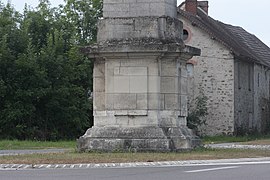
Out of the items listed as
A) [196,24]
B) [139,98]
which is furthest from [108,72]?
[196,24]

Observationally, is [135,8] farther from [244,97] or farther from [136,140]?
[244,97]

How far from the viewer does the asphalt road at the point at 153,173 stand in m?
14.9

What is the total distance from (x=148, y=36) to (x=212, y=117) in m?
31.9

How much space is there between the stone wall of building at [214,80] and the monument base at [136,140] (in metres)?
31.2

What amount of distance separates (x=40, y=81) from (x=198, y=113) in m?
13.4

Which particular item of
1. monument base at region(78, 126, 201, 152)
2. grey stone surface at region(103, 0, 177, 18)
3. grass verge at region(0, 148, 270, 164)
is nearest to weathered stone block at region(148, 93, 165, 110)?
monument base at region(78, 126, 201, 152)

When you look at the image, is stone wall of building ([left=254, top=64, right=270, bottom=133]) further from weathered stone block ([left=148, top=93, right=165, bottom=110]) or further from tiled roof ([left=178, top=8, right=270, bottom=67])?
weathered stone block ([left=148, top=93, right=165, bottom=110])

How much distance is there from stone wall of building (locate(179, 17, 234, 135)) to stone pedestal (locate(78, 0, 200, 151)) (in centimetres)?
3084

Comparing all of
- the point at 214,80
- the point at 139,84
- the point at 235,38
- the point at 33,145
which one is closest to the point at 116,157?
the point at 139,84

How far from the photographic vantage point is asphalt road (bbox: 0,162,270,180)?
14922mm

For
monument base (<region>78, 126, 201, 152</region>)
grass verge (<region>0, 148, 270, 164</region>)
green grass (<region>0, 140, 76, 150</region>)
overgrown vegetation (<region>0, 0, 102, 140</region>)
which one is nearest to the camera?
grass verge (<region>0, 148, 270, 164</region>)

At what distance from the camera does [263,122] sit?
209ft

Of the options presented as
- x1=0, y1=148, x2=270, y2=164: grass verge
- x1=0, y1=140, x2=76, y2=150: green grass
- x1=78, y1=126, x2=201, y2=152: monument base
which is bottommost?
x1=0, y1=140, x2=76, y2=150: green grass

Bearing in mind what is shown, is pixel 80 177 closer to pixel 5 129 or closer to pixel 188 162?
pixel 188 162
